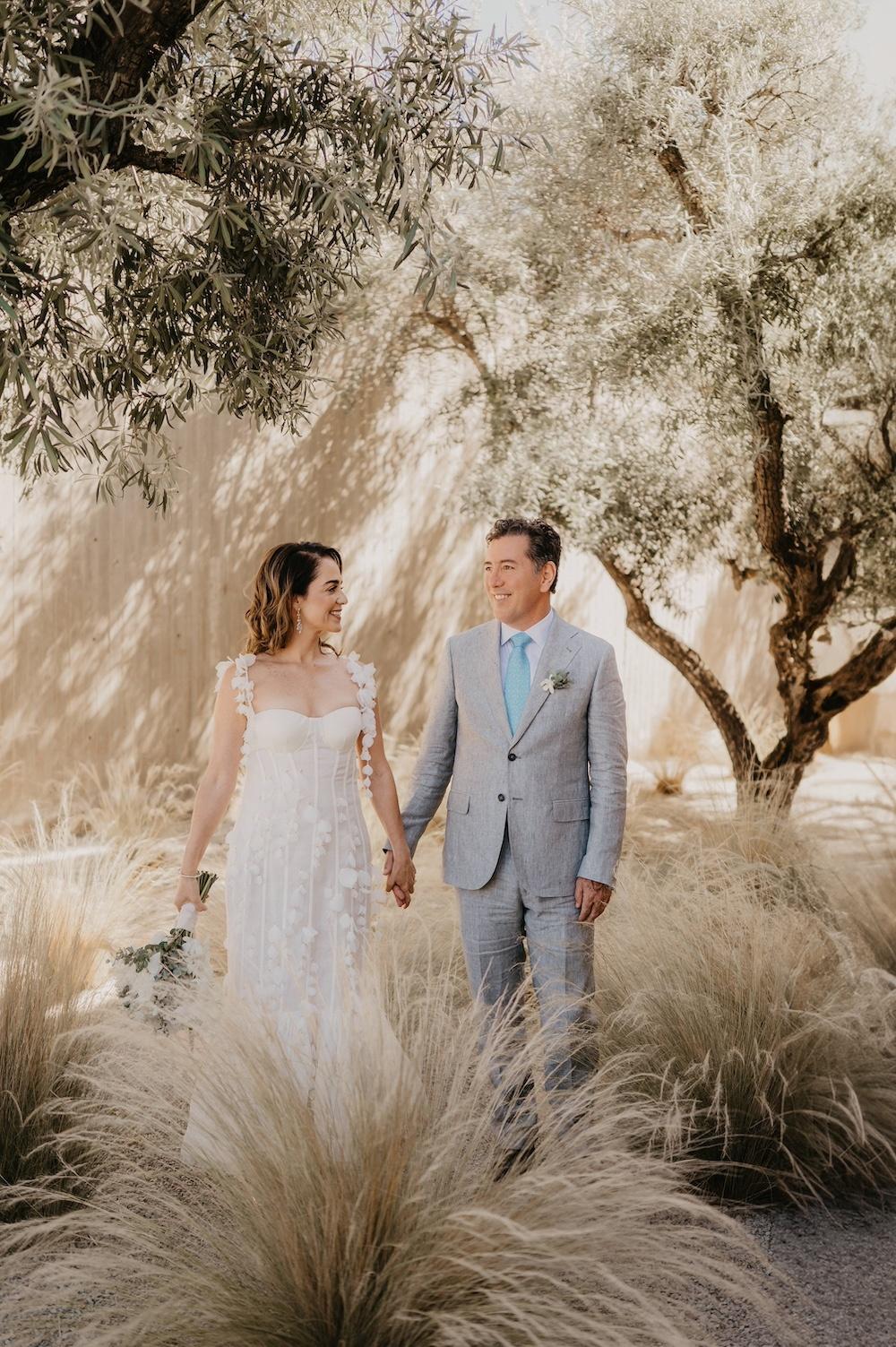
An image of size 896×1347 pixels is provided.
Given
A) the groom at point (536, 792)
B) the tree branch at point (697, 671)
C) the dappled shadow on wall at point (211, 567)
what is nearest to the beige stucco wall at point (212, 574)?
the dappled shadow on wall at point (211, 567)

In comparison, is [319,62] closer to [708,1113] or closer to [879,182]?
[708,1113]

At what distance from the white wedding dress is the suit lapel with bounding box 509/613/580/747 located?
550 millimetres

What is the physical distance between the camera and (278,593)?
13.6ft

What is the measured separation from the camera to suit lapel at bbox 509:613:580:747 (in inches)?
156

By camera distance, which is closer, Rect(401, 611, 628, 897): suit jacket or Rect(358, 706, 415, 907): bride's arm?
Rect(401, 611, 628, 897): suit jacket

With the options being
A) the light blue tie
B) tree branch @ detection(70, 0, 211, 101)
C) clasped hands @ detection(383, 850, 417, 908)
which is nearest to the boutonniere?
the light blue tie

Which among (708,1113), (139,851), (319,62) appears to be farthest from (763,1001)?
(139,851)

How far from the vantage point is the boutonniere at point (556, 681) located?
3.91 m

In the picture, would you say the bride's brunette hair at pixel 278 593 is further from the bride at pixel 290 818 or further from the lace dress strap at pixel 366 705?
the lace dress strap at pixel 366 705

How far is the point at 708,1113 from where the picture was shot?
3.93 metres

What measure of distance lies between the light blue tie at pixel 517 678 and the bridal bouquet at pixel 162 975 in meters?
1.20

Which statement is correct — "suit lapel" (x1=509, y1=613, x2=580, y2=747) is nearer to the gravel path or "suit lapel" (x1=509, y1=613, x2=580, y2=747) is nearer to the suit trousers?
the suit trousers

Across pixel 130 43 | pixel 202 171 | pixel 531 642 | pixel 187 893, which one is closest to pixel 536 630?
pixel 531 642

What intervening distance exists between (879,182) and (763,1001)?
4.46 m
